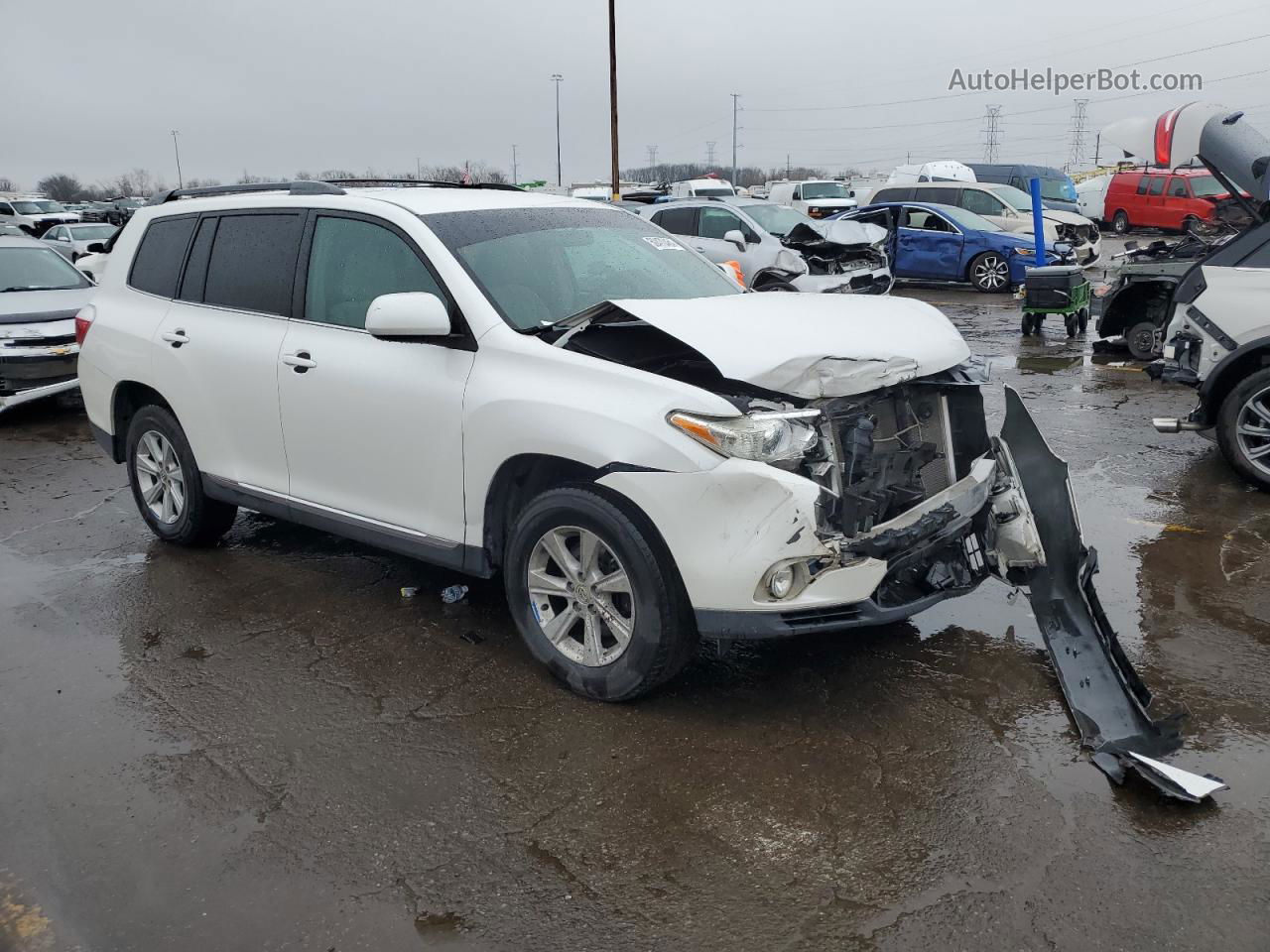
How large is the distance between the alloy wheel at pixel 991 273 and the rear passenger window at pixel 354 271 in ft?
50.0

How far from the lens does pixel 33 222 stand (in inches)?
1326

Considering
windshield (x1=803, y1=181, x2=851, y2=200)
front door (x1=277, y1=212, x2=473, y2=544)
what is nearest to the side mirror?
front door (x1=277, y1=212, x2=473, y2=544)

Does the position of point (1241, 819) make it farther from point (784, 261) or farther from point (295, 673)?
point (784, 261)

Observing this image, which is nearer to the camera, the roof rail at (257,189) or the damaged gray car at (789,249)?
the roof rail at (257,189)

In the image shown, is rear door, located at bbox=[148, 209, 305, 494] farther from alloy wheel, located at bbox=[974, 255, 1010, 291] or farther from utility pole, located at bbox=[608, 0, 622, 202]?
utility pole, located at bbox=[608, 0, 622, 202]

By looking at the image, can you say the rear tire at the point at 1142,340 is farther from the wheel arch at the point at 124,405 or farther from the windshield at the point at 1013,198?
the windshield at the point at 1013,198

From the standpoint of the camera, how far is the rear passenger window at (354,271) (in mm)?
4523

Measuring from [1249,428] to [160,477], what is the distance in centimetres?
652

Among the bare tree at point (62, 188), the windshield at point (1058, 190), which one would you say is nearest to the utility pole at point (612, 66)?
the windshield at point (1058, 190)

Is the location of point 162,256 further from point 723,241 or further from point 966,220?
point 966,220

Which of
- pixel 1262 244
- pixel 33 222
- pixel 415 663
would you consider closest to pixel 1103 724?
pixel 415 663

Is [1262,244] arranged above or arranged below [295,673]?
above

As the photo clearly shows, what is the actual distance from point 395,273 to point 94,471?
4.74m

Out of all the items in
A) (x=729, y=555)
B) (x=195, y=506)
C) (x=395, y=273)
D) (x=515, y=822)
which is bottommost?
(x=515, y=822)
